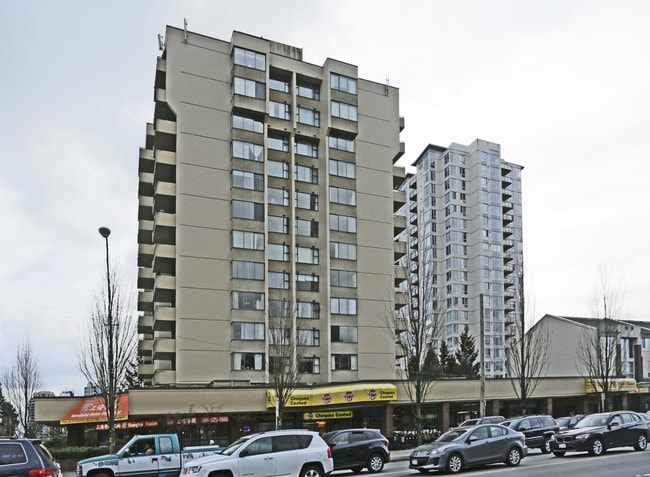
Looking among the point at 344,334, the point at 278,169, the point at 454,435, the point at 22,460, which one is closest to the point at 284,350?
the point at 344,334

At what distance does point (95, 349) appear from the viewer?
31.8 metres

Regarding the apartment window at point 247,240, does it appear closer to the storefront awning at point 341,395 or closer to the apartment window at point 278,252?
the apartment window at point 278,252

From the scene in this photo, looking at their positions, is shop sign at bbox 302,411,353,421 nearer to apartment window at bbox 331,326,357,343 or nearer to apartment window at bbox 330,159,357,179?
apartment window at bbox 331,326,357,343

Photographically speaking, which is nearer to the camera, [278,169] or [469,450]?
[469,450]

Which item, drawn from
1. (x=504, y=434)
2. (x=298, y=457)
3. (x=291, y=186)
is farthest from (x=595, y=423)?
(x=291, y=186)

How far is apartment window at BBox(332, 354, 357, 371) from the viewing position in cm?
5322

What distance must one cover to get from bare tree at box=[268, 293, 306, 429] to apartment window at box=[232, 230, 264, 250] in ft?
14.4

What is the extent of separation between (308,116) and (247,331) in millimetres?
20218

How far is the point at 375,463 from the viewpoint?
22.8 meters

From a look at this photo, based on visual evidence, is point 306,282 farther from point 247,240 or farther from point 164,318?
point 164,318

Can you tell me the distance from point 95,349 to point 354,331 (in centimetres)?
2697

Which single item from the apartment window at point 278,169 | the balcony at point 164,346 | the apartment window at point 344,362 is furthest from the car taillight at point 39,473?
the apartment window at point 278,169

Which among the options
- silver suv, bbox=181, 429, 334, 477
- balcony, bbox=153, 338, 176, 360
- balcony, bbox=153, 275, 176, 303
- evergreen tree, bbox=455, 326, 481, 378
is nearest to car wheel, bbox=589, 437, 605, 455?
silver suv, bbox=181, 429, 334, 477

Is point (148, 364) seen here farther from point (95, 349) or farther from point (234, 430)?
point (95, 349)
